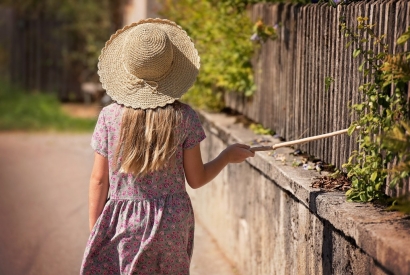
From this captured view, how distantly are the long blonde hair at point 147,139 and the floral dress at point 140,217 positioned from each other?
0.16ft

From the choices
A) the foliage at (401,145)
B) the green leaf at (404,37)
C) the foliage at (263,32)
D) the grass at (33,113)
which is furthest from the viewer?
the grass at (33,113)

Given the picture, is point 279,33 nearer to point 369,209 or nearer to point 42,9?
point 369,209

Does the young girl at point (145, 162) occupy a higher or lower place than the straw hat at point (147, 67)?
lower

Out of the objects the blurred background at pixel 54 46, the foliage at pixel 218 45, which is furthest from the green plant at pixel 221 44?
the blurred background at pixel 54 46

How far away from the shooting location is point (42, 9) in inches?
637

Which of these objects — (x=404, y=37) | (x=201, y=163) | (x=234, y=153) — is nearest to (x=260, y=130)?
(x=234, y=153)

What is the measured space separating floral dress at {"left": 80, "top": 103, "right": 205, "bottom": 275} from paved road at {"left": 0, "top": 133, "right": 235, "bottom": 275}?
203cm

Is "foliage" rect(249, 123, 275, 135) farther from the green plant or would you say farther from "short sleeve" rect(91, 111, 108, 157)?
"short sleeve" rect(91, 111, 108, 157)

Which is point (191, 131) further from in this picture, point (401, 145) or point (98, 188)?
point (401, 145)

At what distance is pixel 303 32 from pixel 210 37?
195cm

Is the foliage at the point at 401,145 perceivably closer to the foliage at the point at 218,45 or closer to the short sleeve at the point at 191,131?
the short sleeve at the point at 191,131

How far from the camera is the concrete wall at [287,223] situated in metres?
2.83

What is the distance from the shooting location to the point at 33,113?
1336 cm

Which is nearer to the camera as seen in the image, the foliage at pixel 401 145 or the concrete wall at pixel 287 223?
the foliage at pixel 401 145
